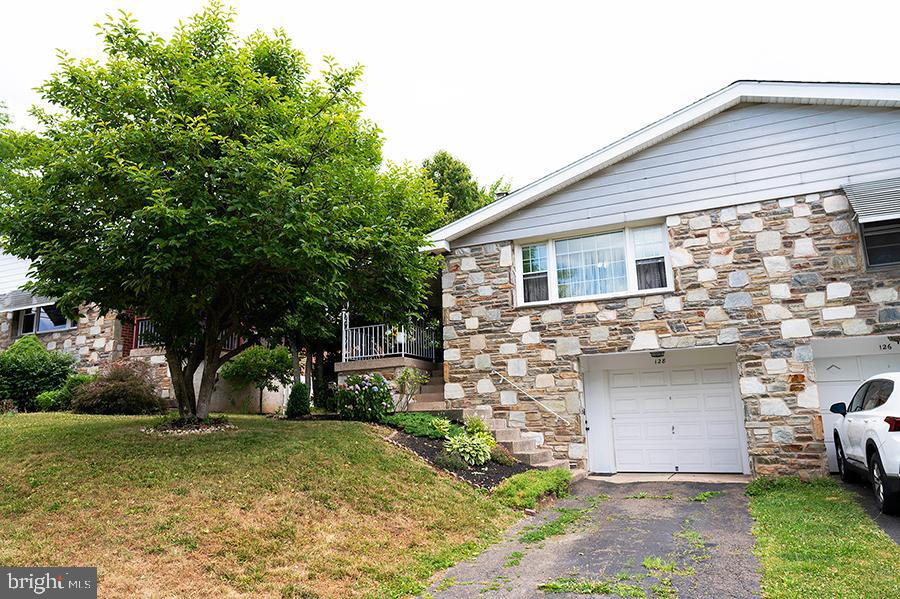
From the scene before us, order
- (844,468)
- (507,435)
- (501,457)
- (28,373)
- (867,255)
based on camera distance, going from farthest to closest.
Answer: (28,373)
(507,435)
(501,457)
(867,255)
(844,468)

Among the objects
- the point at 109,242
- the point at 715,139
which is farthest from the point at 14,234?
the point at 715,139

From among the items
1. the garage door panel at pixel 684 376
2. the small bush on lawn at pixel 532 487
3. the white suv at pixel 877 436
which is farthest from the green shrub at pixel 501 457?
the white suv at pixel 877 436

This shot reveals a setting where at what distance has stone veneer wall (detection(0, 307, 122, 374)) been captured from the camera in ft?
52.7

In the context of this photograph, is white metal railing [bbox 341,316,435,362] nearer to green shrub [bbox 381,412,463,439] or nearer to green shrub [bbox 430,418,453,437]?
green shrub [bbox 381,412,463,439]

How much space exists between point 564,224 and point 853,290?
4.99 m

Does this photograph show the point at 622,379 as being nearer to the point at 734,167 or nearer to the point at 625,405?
the point at 625,405

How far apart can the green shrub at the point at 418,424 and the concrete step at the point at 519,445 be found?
0.94m

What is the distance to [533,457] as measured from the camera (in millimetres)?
10430

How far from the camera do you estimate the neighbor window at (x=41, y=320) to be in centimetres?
1711

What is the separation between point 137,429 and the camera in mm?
9039

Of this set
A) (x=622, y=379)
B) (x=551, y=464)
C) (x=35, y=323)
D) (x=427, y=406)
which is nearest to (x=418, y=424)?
(x=427, y=406)

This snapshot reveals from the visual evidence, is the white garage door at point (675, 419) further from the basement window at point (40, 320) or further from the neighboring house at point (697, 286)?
the basement window at point (40, 320)

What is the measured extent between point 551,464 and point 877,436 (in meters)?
5.13

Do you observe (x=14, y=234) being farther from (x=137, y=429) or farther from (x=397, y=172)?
(x=397, y=172)
